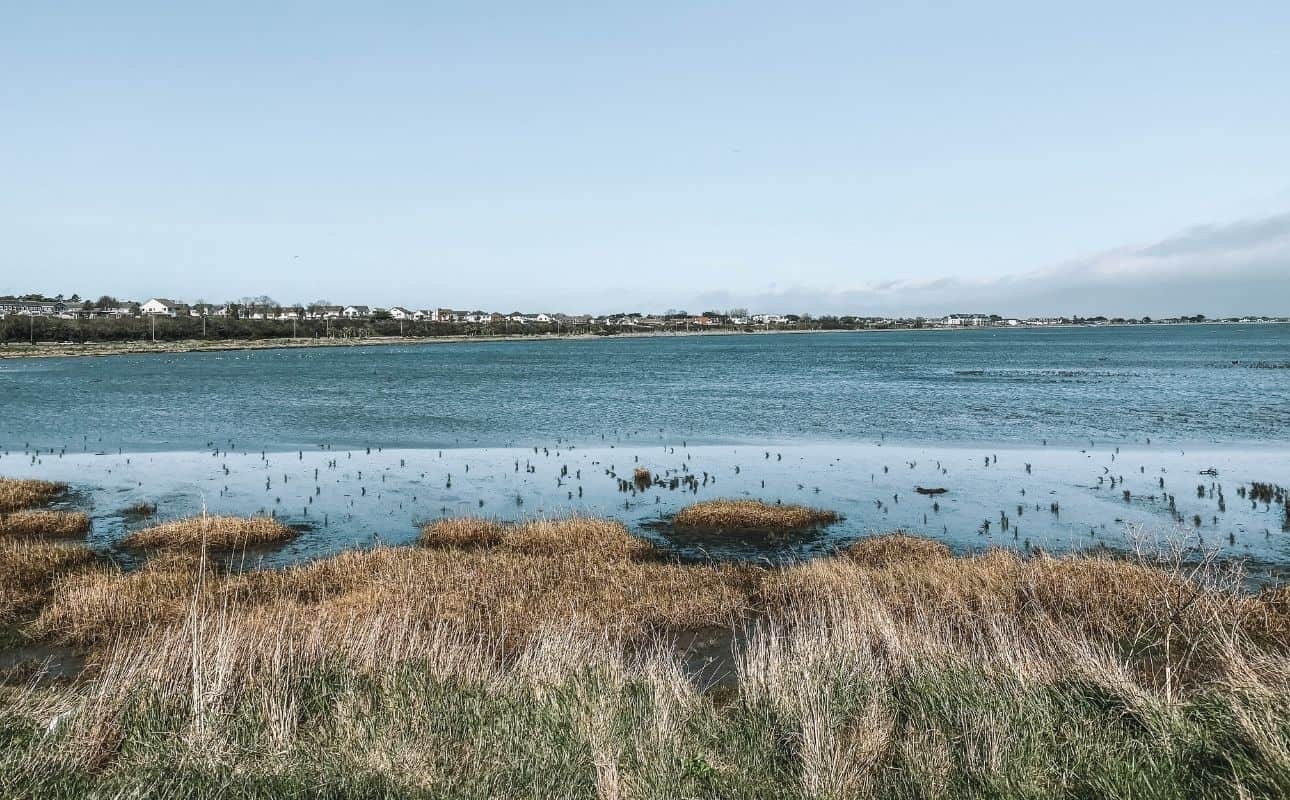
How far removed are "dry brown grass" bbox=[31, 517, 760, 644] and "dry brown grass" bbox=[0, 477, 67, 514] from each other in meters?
10.8

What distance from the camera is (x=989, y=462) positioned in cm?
3506

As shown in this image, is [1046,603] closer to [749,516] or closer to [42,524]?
[749,516]

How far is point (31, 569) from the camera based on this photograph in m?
18.2

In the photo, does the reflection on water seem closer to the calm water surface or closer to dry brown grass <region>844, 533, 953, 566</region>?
dry brown grass <region>844, 533, 953, 566</region>

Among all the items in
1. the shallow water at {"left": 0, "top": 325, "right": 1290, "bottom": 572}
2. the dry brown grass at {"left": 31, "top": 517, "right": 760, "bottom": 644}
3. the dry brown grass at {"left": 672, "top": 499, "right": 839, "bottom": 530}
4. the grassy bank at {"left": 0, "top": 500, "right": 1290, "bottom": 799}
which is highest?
the grassy bank at {"left": 0, "top": 500, "right": 1290, "bottom": 799}

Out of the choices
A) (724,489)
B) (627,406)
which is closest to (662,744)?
(724,489)

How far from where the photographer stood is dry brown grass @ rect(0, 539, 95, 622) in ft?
52.6

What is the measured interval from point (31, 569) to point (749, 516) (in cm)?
1747

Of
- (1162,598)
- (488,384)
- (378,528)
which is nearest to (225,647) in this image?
(378,528)

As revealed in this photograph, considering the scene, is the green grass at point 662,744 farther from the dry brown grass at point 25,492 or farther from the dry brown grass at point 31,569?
the dry brown grass at point 25,492

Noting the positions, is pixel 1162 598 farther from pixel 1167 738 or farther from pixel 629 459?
pixel 629 459

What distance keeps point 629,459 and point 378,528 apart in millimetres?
14337

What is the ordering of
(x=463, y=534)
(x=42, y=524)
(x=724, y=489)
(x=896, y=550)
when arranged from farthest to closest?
1. (x=724, y=489)
2. (x=42, y=524)
3. (x=463, y=534)
4. (x=896, y=550)

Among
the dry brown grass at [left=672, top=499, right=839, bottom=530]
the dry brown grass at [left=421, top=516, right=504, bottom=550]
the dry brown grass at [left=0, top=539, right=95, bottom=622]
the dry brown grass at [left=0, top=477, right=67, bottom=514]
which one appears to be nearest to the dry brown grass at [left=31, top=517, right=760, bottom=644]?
the dry brown grass at [left=0, top=539, right=95, bottom=622]
